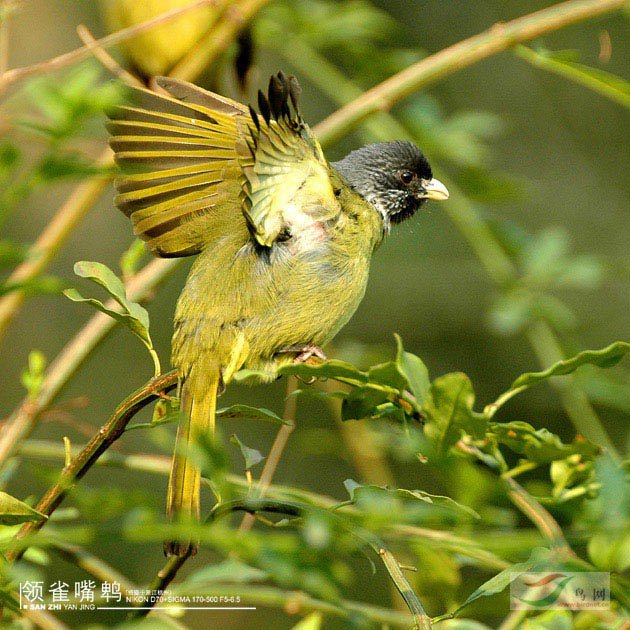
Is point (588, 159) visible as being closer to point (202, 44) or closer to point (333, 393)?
point (202, 44)

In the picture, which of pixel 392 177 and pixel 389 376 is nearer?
pixel 389 376

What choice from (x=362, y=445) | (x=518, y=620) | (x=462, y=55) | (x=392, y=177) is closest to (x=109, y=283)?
Result: (x=518, y=620)

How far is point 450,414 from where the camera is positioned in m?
1.33

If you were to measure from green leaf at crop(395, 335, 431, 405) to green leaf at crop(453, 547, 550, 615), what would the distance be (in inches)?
11.0

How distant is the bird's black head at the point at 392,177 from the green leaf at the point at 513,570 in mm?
1667

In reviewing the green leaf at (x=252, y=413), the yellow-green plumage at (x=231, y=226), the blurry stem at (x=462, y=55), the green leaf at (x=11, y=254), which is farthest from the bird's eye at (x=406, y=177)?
the green leaf at (x=11, y=254)

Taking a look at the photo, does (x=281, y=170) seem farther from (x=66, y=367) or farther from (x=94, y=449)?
(x=94, y=449)

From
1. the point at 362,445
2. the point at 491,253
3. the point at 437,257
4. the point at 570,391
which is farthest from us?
the point at 437,257

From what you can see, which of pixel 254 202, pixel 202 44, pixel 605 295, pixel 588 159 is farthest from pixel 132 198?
pixel 588 159

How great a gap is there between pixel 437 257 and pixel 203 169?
11.3ft

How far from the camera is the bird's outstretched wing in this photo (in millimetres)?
2045

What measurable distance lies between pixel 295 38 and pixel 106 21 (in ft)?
2.18

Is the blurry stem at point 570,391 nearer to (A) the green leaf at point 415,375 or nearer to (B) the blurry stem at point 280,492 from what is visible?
(B) the blurry stem at point 280,492

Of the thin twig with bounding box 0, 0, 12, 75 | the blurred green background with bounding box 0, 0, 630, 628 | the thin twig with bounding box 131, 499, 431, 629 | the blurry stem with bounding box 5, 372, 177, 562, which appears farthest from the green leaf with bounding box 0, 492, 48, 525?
the blurred green background with bounding box 0, 0, 630, 628
